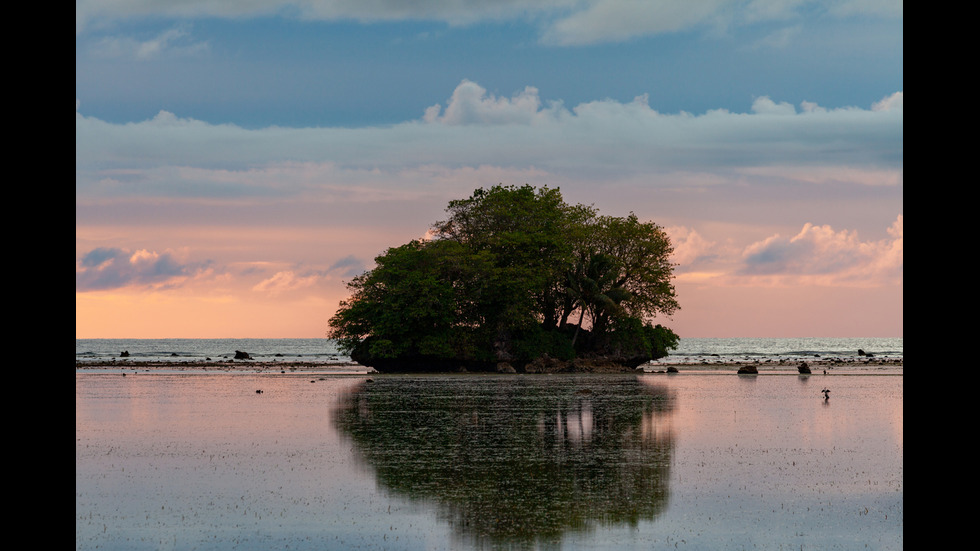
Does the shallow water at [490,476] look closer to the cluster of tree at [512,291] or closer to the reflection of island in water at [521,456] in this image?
the reflection of island in water at [521,456]

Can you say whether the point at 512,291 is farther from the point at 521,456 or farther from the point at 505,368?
the point at 521,456

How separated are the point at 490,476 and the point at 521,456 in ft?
8.91

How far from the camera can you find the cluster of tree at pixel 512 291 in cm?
6438

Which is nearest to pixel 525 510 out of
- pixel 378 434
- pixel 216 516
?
pixel 216 516

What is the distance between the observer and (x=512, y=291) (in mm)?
65312

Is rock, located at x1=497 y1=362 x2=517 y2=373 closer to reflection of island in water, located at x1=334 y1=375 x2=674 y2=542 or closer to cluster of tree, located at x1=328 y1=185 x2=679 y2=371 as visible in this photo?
cluster of tree, located at x1=328 y1=185 x2=679 y2=371

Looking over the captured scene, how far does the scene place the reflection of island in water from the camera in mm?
12508

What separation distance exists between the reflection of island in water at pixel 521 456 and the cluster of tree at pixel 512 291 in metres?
27.5

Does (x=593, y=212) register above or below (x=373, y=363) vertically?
above

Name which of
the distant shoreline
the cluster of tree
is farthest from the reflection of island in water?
the distant shoreline
